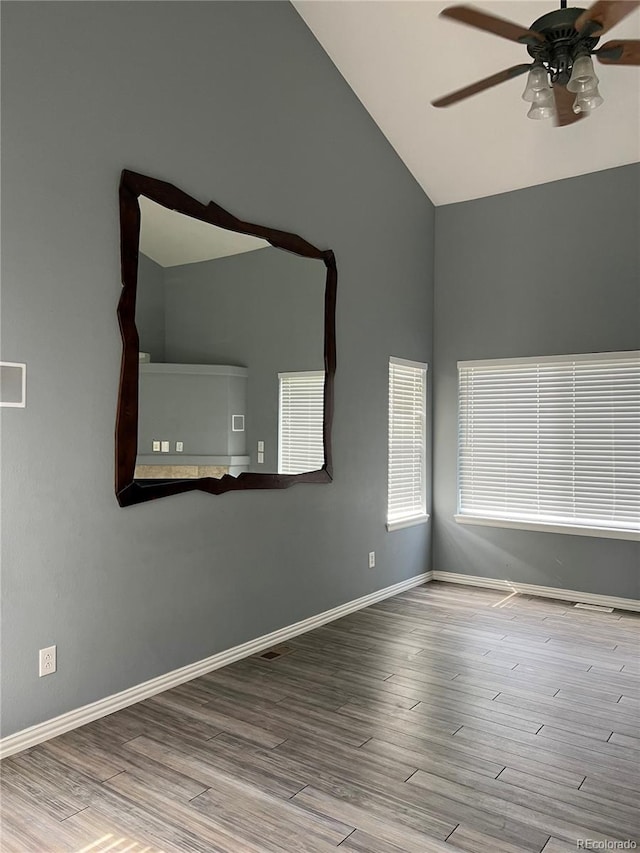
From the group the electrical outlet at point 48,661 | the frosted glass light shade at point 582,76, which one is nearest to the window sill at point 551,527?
the frosted glass light shade at point 582,76

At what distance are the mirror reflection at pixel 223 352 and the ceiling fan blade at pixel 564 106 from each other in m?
1.70

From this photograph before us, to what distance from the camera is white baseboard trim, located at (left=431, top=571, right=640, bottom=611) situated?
521 cm

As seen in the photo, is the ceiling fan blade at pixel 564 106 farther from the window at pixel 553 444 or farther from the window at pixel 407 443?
the window at pixel 407 443

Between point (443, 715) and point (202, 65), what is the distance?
356cm

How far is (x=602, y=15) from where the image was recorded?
2.80 m

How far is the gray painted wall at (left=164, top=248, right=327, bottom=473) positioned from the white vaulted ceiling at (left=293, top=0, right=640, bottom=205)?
1.47 metres

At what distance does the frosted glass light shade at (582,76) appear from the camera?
10.3 feet

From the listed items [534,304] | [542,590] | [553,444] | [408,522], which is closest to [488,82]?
[534,304]

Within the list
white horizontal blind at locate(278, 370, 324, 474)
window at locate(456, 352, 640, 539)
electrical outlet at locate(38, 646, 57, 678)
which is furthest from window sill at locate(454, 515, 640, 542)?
electrical outlet at locate(38, 646, 57, 678)

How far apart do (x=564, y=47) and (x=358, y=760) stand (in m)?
3.22

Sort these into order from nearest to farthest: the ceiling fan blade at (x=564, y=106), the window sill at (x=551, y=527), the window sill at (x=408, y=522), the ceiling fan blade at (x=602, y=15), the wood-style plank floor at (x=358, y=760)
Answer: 1. the wood-style plank floor at (x=358, y=760)
2. the ceiling fan blade at (x=602, y=15)
3. the ceiling fan blade at (x=564, y=106)
4. the window sill at (x=551, y=527)
5. the window sill at (x=408, y=522)

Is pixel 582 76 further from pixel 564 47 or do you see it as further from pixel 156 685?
pixel 156 685

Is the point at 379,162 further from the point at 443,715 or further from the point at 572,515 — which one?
the point at 443,715

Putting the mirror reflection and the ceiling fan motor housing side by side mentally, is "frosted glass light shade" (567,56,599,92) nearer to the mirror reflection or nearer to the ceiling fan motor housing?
the ceiling fan motor housing
